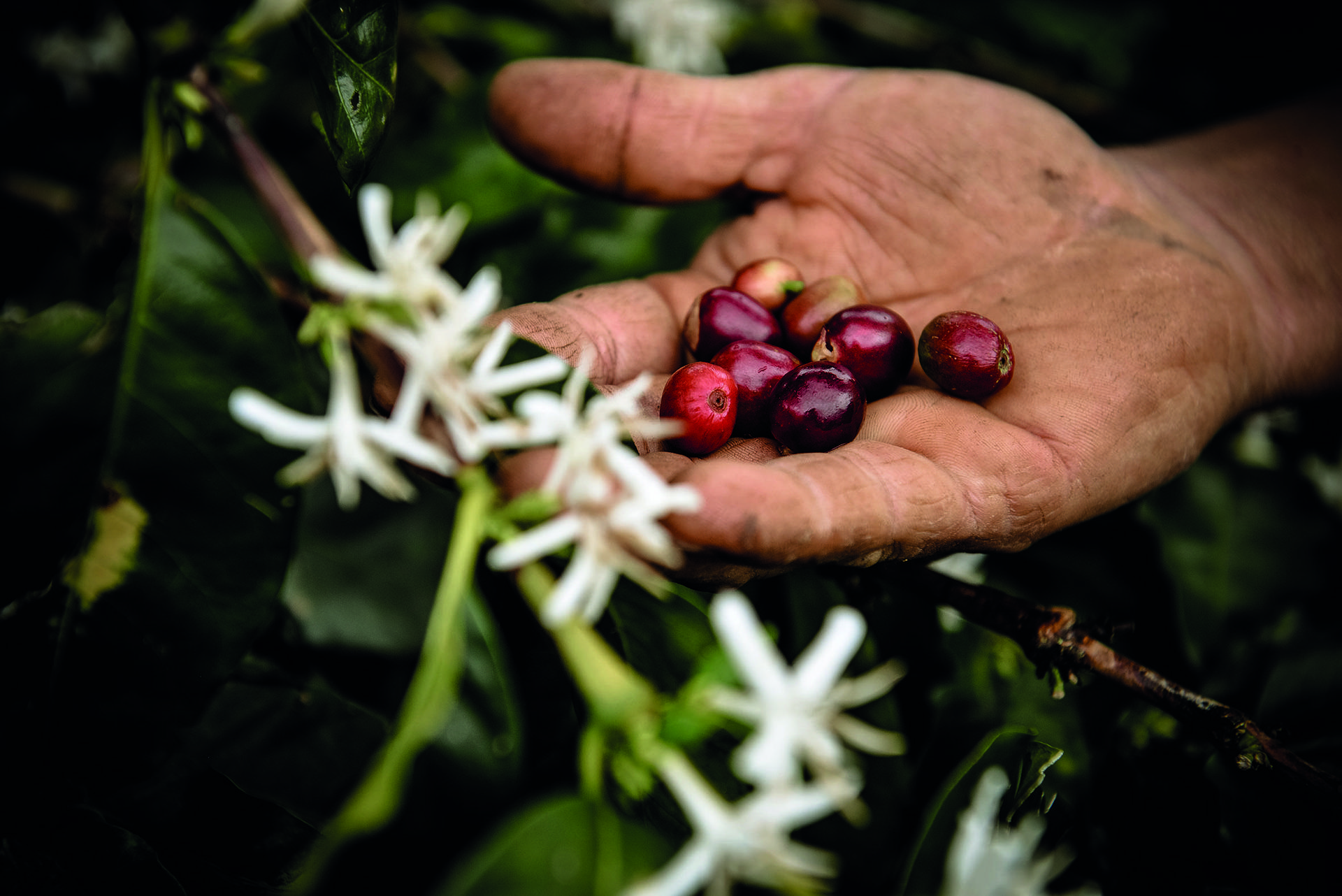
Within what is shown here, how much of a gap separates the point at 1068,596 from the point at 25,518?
2.69 m

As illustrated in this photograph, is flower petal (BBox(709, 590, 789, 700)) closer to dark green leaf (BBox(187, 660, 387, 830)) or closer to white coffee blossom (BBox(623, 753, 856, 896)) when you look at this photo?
white coffee blossom (BBox(623, 753, 856, 896))

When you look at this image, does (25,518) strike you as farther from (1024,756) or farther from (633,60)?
(633,60)

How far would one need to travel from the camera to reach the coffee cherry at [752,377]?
6.79 feet

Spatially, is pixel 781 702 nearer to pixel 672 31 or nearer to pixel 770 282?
pixel 770 282

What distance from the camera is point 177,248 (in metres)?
1.48

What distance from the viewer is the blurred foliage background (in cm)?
135

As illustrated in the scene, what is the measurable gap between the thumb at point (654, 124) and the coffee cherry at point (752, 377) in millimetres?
795

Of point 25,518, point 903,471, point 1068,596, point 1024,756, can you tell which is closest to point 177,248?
point 25,518

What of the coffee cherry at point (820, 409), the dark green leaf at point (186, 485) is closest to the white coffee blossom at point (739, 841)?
the dark green leaf at point (186, 485)

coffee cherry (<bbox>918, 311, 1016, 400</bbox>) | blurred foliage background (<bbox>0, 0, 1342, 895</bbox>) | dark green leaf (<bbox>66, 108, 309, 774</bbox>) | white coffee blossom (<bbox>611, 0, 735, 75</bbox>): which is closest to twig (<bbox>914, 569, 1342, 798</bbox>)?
blurred foliage background (<bbox>0, 0, 1342, 895</bbox>)

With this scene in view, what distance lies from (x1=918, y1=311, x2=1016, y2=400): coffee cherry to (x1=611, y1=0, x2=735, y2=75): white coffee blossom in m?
2.18

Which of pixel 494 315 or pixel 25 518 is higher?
pixel 494 315

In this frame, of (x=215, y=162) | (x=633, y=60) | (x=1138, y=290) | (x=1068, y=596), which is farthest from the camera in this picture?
(x=633, y=60)

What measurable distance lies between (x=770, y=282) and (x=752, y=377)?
544mm
